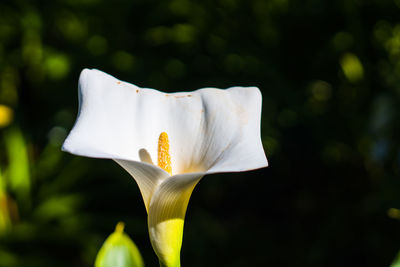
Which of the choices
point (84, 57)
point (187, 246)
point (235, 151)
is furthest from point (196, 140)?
point (84, 57)

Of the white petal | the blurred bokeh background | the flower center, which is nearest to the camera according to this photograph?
the white petal

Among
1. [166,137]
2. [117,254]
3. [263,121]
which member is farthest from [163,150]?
[263,121]

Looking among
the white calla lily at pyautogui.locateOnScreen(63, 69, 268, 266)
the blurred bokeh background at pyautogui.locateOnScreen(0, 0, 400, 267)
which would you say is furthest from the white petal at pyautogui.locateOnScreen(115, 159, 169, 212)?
the blurred bokeh background at pyautogui.locateOnScreen(0, 0, 400, 267)

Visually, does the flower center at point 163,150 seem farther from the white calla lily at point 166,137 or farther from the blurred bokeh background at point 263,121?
the blurred bokeh background at point 263,121

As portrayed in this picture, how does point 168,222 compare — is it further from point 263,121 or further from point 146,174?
point 263,121

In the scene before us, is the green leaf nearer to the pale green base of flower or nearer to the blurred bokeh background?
the pale green base of flower
